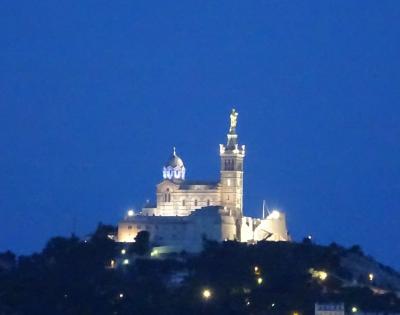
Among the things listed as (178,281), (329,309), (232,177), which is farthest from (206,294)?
(232,177)

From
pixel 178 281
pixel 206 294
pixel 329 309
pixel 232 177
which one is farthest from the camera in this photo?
pixel 232 177

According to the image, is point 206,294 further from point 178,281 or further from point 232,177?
point 232,177

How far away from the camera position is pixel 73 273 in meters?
132

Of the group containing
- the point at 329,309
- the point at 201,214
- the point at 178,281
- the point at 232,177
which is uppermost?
the point at 232,177

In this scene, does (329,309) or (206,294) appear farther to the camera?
(206,294)

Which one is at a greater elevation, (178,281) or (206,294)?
(178,281)

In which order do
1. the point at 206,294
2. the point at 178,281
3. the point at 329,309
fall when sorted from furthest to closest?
the point at 178,281 → the point at 206,294 → the point at 329,309

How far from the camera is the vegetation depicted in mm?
124062

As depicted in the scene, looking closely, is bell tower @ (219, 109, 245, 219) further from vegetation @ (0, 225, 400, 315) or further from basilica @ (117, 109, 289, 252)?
vegetation @ (0, 225, 400, 315)

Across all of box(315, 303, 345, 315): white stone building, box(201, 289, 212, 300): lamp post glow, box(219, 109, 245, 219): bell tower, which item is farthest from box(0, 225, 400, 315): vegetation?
box(219, 109, 245, 219): bell tower

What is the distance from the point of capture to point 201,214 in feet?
441

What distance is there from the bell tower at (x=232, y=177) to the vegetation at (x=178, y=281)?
381 cm

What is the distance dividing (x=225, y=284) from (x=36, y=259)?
1934 cm

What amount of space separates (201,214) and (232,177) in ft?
16.1
